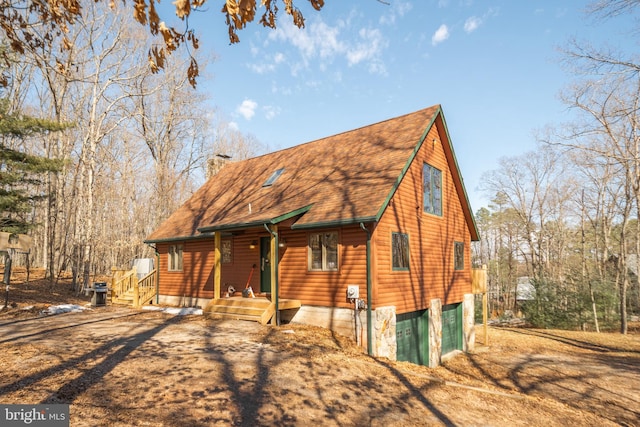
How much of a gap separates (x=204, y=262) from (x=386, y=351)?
883 centimetres

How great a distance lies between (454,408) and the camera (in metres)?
7.09

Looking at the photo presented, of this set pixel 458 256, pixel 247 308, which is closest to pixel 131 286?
pixel 247 308

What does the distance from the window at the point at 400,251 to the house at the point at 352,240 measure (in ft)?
0.19

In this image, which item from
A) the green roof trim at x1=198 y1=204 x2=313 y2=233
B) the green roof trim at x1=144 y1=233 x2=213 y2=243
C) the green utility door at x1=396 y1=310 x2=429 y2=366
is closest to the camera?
the green roof trim at x1=198 y1=204 x2=313 y2=233

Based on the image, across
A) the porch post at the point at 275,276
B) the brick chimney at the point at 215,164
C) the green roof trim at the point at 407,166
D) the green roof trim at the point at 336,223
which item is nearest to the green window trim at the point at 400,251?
the green roof trim at the point at 407,166

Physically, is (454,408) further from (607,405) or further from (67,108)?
(67,108)

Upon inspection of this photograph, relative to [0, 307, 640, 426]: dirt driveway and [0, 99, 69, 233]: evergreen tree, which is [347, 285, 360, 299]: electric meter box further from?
[0, 99, 69, 233]: evergreen tree

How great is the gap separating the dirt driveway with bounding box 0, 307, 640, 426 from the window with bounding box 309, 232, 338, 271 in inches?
76.9

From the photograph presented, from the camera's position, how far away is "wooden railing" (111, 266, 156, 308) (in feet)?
Answer: 58.8

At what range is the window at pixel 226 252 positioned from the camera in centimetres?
1585

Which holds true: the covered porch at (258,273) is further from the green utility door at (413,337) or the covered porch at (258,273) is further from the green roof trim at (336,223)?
the green utility door at (413,337)

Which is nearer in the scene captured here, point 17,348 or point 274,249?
point 17,348

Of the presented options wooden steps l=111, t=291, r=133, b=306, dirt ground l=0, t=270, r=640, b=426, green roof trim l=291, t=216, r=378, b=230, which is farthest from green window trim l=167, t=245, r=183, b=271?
green roof trim l=291, t=216, r=378, b=230

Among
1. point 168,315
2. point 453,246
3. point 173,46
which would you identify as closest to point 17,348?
point 168,315
